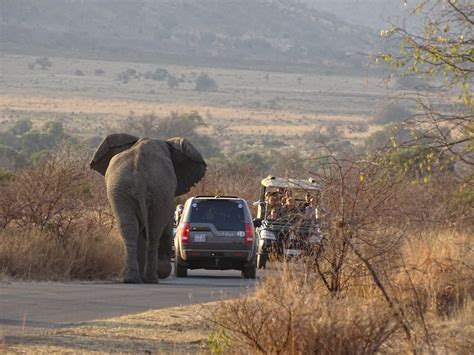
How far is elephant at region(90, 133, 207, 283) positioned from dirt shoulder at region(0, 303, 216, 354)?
24.1 feet

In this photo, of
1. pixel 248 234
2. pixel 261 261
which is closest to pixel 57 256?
pixel 248 234

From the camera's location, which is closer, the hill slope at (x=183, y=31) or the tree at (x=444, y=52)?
the tree at (x=444, y=52)

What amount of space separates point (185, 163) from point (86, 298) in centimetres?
773

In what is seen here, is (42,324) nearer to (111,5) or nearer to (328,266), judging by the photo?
(328,266)

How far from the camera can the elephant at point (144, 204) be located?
2500 centimetres

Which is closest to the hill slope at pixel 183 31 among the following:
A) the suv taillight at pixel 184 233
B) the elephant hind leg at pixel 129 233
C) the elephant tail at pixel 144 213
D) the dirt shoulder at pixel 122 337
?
the suv taillight at pixel 184 233

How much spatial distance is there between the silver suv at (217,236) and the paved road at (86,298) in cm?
120

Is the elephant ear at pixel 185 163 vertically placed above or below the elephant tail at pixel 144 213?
above

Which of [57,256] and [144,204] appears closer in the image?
[57,256]

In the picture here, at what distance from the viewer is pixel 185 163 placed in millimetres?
27781

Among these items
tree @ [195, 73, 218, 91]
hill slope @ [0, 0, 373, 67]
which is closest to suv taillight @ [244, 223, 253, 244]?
tree @ [195, 73, 218, 91]

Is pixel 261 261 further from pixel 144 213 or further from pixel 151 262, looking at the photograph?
pixel 144 213

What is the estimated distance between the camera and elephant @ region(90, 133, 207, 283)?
25000 millimetres

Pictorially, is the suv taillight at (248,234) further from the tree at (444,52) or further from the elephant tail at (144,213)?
the tree at (444,52)
